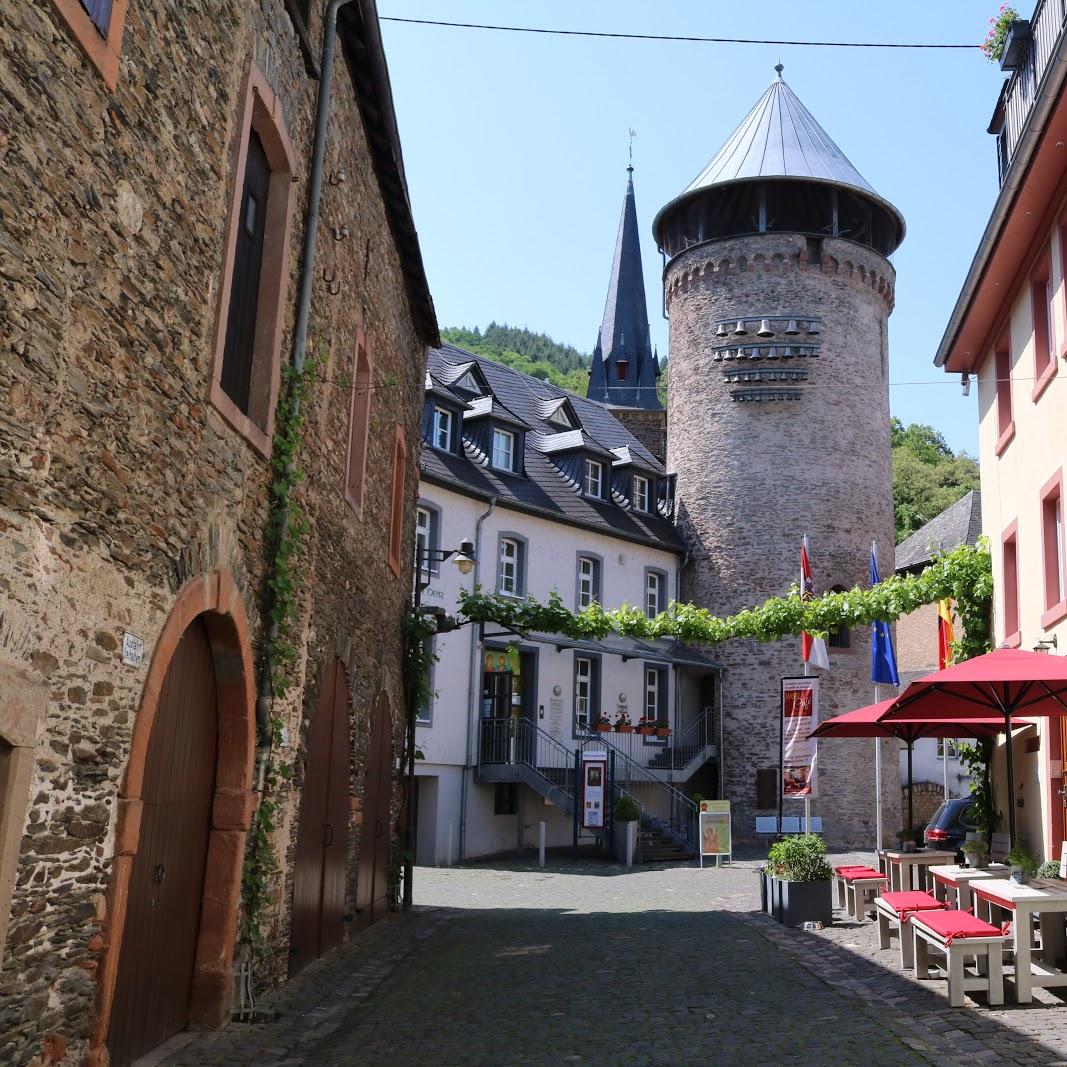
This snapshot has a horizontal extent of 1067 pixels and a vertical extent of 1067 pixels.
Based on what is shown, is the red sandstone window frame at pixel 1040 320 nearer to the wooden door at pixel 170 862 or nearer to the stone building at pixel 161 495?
the stone building at pixel 161 495

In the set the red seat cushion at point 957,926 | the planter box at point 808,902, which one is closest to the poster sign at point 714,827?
the planter box at point 808,902

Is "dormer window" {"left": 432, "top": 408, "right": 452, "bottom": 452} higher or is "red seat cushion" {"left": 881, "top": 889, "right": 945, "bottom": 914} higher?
"dormer window" {"left": 432, "top": 408, "right": 452, "bottom": 452}

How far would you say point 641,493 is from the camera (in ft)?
102

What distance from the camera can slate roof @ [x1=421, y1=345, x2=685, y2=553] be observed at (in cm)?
2472

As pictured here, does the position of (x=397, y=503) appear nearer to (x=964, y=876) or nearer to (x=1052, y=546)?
(x=1052, y=546)

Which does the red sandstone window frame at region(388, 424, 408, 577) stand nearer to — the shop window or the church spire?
the shop window

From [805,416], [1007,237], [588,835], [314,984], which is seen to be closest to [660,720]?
[588,835]

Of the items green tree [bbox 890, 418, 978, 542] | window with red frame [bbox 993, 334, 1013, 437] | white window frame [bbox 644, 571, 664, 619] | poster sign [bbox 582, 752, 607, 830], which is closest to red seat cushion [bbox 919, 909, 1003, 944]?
window with red frame [bbox 993, 334, 1013, 437]

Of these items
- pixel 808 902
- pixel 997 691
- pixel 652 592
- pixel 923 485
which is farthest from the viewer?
pixel 923 485

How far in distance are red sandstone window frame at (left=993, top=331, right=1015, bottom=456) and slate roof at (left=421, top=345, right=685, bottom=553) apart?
1092 centimetres

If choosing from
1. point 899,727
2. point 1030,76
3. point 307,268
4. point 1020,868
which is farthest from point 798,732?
point 307,268

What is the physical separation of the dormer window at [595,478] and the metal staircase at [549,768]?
20.8 ft

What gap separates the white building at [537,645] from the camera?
75.9 ft

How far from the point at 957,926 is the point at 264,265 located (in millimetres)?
6091
